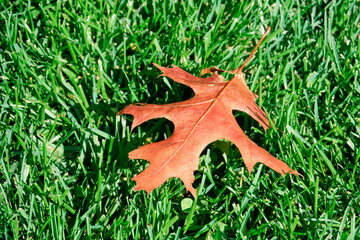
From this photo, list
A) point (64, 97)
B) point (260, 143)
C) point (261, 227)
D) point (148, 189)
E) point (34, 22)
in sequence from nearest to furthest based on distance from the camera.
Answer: point (148, 189)
point (261, 227)
point (260, 143)
point (64, 97)
point (34, 22)

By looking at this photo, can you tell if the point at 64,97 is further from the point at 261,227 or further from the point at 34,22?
the point at 261,227

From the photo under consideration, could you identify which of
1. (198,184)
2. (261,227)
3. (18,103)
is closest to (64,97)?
(18,103)

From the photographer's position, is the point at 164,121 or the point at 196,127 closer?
the point at 196,127
